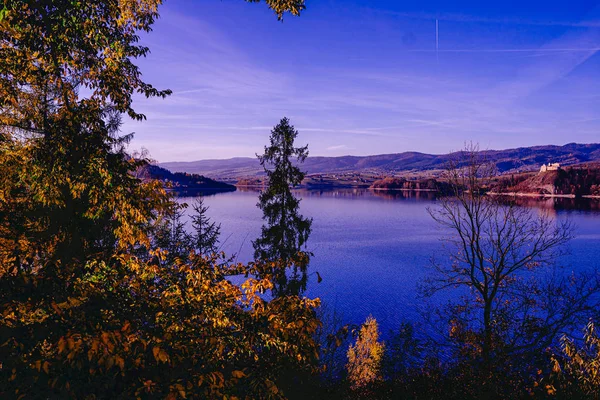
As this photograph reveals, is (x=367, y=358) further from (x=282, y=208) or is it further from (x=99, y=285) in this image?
(x=99, y=285)

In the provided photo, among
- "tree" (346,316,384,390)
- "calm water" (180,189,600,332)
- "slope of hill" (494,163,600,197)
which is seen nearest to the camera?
"tree" (346,316,384,390)

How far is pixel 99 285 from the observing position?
5180 millimetres

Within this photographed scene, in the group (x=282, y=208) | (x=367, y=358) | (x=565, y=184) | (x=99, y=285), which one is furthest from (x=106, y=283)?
(x=565, y=184)

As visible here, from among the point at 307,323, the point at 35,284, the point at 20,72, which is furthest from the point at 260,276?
the point at 20,72

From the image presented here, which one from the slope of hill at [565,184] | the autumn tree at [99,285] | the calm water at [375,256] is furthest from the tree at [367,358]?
the slope of hill at [565,184]

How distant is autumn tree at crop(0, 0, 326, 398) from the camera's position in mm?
3566

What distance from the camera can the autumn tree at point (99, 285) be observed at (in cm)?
357

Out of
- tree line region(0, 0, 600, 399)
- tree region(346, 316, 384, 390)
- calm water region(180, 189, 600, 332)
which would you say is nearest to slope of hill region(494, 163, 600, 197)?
calm water region(180, 189, 600, 332)

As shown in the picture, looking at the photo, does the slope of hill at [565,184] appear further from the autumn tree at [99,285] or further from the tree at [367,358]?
the autumn tree at [99,285]

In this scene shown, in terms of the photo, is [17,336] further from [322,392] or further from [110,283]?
[322,392]

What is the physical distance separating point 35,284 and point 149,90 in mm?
5108

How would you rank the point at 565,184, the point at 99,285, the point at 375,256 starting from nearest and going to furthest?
1. the point at 99,285
2. the point at 375,256
3. the point at 565,184

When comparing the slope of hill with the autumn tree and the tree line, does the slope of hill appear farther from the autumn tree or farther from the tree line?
the autumn tree

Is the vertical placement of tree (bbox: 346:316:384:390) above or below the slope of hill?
below
